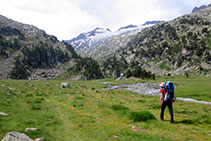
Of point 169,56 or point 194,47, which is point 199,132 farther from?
point 169,56

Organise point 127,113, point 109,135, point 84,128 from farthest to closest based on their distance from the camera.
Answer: point 127,113 → point 84,128 → point 109,135

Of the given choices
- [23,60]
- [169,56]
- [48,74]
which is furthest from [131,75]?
[23,60]

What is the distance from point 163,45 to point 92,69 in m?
94.9

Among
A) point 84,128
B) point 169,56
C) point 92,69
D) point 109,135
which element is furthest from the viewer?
point 92,69

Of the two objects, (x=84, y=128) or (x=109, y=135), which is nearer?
(x=109, y=135)

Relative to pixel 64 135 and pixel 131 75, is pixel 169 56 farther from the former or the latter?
pixel 64 135

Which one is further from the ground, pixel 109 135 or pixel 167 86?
pixel 167 86

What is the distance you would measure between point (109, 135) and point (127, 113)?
7.28 metres

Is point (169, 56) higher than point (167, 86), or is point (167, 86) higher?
point (169, 56)


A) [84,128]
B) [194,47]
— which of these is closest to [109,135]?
[84,128]

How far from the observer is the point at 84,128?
13328mm

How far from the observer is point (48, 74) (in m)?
196

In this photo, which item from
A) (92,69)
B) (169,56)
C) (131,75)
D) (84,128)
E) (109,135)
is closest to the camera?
(109,135)

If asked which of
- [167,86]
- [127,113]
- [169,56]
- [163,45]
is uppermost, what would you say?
[163,45]
